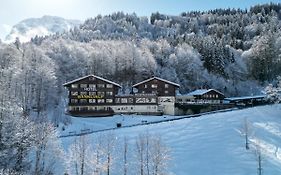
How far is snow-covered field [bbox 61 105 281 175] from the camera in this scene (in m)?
56.6

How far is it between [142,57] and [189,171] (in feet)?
238

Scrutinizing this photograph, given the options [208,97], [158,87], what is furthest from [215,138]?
[208,97]

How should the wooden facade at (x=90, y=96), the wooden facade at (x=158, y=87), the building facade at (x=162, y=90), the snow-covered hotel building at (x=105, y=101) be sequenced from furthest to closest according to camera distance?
1. the wooden facade at (x=158, y=87)
2. the building facade at (x=162, y=90)
3. the snow-covered hotel building at (x=105, y=101)
4. the wooden facade at (x=90, y=96)

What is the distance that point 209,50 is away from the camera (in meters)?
136

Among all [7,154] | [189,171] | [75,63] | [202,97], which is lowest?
[189,171]

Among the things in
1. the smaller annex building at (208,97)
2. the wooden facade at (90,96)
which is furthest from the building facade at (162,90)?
the wooden facade at (90,96)

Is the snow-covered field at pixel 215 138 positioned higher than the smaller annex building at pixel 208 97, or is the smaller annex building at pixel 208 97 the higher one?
the smaller annex building at pixel 208 97

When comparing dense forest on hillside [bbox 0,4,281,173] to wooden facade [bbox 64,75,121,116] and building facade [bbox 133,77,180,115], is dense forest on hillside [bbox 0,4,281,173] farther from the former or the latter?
building facade [bbox 133,77,180,115]

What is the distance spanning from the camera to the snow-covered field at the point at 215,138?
5664 cm

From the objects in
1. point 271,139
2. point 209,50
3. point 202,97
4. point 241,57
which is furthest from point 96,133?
point 241,57

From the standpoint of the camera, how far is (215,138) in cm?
6588

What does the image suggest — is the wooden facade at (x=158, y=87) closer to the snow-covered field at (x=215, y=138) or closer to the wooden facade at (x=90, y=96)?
the wooden facade at (x=90, y=96)

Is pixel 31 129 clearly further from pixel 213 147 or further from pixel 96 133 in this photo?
pixel 213 147

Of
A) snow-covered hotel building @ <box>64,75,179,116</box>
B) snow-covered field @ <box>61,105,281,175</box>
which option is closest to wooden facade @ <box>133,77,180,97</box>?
snow-covered hotel building @ <box>64,75,179,116</box>
